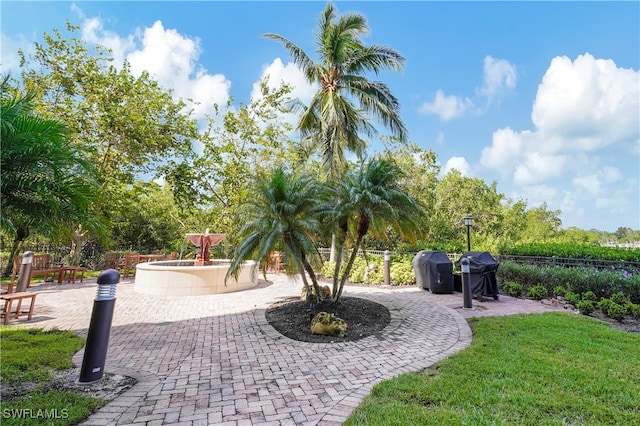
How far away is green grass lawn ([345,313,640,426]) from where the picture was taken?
281 centimetres

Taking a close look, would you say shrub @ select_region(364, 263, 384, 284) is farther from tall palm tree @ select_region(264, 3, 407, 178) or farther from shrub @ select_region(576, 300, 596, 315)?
shrub @ select_region(576, 300, 596, 315)

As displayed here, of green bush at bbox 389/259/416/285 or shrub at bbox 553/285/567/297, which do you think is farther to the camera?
green bush at bbox 389/259/416/285

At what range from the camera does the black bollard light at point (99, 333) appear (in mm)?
3615

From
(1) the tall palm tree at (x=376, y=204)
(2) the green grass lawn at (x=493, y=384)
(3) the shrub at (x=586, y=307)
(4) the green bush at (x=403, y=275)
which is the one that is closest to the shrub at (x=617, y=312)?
(3) the shrub at (x=586, y=307)

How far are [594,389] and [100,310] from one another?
5826 mm

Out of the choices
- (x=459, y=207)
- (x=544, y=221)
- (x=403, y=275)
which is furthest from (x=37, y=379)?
(x=544, y=221)

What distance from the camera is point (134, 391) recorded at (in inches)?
135

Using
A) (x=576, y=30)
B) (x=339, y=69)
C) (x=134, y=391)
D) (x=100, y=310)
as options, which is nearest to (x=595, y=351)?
(x=134, y=391)

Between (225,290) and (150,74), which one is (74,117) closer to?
(150,74)

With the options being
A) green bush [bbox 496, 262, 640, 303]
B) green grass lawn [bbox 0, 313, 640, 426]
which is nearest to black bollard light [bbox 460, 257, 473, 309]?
green grass lawn [bbox 0, 313, 640, 426]

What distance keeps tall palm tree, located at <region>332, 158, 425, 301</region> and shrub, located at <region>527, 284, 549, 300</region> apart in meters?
4.99

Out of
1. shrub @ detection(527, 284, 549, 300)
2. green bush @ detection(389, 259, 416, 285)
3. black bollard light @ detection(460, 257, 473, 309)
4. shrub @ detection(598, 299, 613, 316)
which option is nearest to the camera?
shrub @ detection(598, 299, 613, 316)

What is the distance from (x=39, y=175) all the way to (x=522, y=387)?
605 cm

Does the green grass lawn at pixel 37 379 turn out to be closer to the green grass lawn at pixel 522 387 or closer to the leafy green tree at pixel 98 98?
the green grass lawn at pixel 522 387
